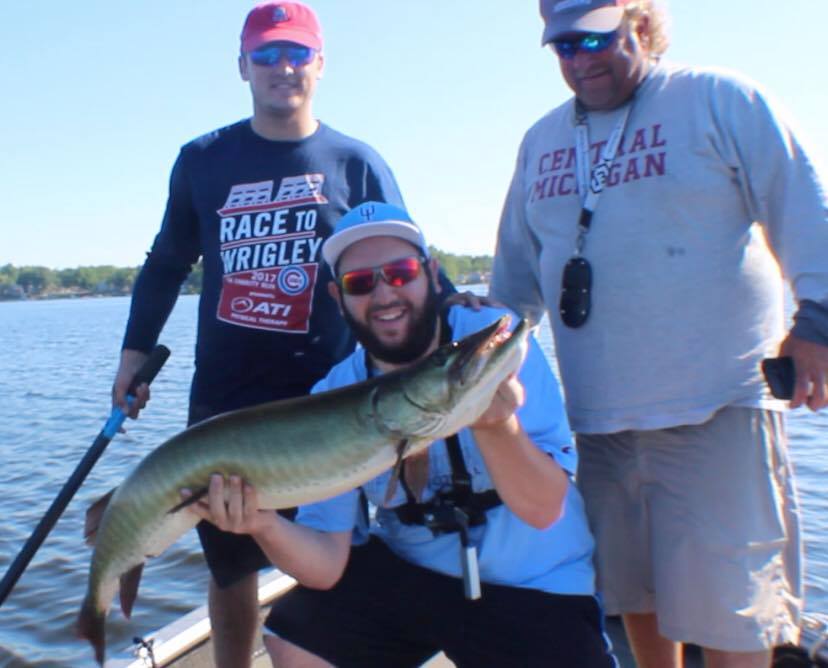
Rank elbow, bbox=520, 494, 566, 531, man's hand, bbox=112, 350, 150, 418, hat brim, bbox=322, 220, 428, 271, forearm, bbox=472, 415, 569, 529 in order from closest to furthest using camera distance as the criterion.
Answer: forearm, bbox=472, 415, 569, 529 → elbow, bbox=520, 494, 566, 531 → hat brim, bbox=322, 220, 428, 271 → man's hand, bbox=112, 350, 150, 418

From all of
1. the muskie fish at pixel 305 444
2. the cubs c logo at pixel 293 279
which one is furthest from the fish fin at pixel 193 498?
the cubs c logo at pixel 293 279

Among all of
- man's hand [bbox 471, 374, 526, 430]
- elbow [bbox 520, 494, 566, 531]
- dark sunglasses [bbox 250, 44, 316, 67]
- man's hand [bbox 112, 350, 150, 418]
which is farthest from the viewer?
man's hand [bbox 112, 350, 150, 418]

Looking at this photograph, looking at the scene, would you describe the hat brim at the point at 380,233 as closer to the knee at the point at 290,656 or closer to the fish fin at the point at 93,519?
the fish fin at the point at 93,519

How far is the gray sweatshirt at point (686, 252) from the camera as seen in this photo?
2867mm

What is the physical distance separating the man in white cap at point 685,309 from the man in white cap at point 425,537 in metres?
0.31

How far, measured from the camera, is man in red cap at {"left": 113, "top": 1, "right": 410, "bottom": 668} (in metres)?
3.70

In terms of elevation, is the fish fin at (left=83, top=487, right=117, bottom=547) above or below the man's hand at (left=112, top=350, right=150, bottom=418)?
below

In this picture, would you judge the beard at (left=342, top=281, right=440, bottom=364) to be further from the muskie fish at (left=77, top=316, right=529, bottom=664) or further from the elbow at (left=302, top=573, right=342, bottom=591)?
the elbow at (left=302, top=573, right=342, bottom=591)

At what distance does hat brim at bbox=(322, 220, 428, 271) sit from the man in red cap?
568mm

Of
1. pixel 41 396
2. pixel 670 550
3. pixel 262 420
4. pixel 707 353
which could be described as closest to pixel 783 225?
pixel 707 353

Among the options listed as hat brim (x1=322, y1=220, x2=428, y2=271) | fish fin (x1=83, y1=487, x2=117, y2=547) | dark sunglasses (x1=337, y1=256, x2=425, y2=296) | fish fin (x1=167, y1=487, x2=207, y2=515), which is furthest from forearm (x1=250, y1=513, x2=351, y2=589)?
hat brim (x1=322, y1=220, x2=428, y2=271)

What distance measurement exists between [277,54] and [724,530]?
2528mm

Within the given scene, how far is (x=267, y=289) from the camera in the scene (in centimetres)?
371

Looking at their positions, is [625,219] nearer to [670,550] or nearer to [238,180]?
[670,550]
